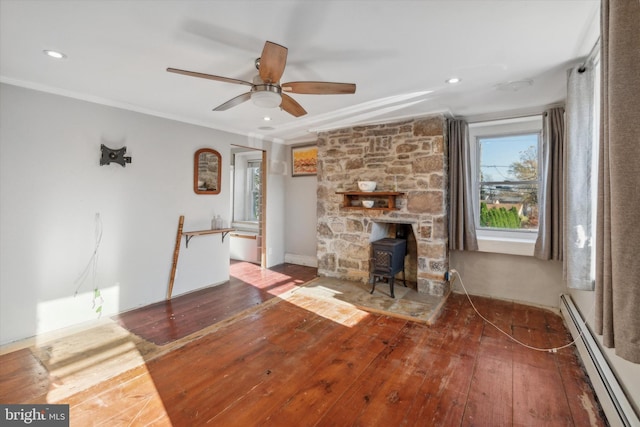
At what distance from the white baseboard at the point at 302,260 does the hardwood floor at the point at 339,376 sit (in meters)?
2.15

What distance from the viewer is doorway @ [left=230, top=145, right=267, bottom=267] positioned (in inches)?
229

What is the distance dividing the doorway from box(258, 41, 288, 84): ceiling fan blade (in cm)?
380

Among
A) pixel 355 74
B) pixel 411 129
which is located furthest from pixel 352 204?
pixel 355 74

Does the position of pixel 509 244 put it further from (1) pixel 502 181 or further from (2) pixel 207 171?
(2) pixel 207 171

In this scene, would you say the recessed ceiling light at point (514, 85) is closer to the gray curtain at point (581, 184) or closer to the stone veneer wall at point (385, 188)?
the gray curtain at point (581, 184)

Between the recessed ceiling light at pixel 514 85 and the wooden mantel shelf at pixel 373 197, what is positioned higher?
the recessed ceiling light at pixel 514 85

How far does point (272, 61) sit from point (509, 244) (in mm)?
3410

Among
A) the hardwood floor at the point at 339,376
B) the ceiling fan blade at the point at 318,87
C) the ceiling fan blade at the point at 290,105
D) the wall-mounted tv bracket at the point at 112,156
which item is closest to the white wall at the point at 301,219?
the hardwood floor at the point at 339,376

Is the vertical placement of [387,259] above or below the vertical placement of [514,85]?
below

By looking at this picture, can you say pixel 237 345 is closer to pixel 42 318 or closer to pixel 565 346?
pixel 42 318

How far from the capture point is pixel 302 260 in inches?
216

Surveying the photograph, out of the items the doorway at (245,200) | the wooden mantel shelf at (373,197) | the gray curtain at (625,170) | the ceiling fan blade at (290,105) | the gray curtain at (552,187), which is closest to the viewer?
the gray curtain at (625,170)

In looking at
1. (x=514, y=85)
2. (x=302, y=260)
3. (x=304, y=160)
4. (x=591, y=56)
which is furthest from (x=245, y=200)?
(x=591, y=56)

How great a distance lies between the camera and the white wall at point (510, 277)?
348 centimetres
